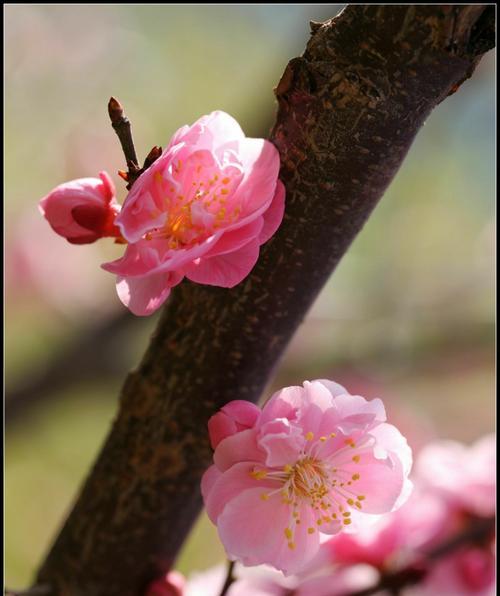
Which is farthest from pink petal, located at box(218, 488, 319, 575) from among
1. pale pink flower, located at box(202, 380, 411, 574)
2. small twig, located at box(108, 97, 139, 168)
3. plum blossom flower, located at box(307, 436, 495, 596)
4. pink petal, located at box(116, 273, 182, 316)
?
plum blossom flower, located at box(307, 436, 495, 596)

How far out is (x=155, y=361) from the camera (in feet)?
2.13

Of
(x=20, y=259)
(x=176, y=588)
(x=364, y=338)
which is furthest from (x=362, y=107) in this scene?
(x=20, y=259)

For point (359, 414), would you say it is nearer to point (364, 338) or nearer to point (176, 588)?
point (176, 588)

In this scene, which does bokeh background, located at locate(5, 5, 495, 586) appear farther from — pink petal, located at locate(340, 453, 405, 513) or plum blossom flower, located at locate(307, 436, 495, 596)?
pink petal, located at locate(340, 453, 405, 513)

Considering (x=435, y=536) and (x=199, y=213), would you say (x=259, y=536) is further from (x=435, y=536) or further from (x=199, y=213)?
(x=435, y=536)

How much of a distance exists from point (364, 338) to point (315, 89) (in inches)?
65.4

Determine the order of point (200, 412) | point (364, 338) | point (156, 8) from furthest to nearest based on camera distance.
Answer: point (156, 8) < point (364, 338) < point (200, 412)

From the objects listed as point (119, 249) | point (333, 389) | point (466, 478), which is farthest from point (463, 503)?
point (119, 249)

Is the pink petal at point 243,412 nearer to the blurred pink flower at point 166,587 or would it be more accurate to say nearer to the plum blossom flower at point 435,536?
the blurred pink flower at point 166,587

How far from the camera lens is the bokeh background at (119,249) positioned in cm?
212

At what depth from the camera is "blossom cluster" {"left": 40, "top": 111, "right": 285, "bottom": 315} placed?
0.50 metres

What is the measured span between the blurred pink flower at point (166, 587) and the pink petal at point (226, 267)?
37 centimetres

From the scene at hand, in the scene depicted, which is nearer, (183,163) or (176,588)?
(183,163)

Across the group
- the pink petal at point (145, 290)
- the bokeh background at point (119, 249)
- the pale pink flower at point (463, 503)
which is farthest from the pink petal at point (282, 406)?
the bokeh background at point (119, 249)
